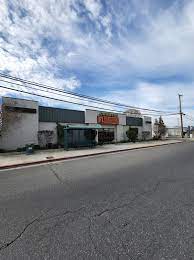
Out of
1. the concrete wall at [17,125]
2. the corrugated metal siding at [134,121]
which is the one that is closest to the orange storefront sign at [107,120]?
the corrugated metal siding at [134,121]

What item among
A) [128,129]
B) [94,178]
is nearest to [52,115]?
[128,129]

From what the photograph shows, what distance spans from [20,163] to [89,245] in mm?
10073

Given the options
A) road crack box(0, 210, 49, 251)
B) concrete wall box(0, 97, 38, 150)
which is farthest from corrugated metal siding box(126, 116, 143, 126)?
road crack box(0, 210, 49, 251)

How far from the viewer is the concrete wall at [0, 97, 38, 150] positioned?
20203 mm

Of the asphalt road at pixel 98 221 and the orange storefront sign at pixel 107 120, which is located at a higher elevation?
the orange storefront sign at pixel 107 120

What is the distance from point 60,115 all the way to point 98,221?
2328 centimetres

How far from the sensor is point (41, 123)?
2428 cm

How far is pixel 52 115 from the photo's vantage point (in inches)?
1001

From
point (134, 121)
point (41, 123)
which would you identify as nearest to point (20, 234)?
point (41, 123)

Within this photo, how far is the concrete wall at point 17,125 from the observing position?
20203mm

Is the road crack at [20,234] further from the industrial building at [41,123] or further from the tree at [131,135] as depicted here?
the tree at [131,135]

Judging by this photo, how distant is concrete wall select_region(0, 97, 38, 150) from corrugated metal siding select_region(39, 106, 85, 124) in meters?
1.48

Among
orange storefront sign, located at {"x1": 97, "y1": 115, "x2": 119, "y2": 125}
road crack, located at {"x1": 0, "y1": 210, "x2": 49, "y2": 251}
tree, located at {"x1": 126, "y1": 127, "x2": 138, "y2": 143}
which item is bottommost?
road crack, located at {"x1": 0, "y1": 210, "x2": 49, "y2": 251}

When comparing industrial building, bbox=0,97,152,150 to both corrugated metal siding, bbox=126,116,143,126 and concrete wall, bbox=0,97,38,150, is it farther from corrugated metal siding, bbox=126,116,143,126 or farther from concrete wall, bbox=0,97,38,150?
corrugated metal siding, bbox=126,116,143,126
